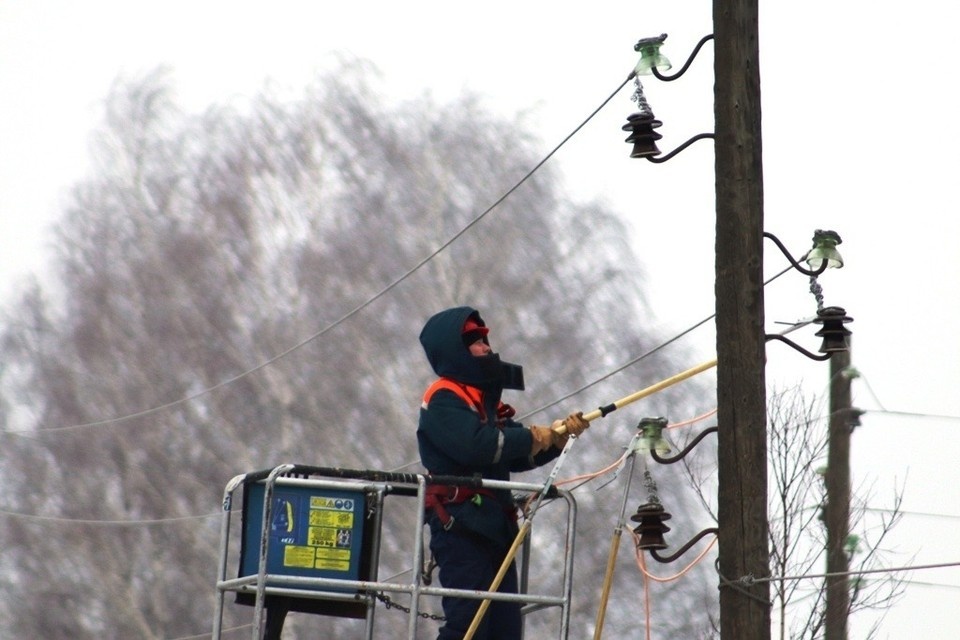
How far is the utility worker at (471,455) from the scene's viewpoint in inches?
Answer: 306

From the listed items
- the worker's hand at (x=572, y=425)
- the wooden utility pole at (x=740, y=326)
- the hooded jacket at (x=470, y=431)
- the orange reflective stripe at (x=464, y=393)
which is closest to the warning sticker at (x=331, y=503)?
the hooded jacket at (x=470, y=431)

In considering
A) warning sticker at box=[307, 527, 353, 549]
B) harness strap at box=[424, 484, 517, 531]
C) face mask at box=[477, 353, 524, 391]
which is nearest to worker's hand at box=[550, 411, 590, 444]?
face mask at box=[477, 353, 524, 391]

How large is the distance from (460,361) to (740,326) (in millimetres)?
1337

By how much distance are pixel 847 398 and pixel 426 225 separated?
1363 centimetres

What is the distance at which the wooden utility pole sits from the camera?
7.87 meters

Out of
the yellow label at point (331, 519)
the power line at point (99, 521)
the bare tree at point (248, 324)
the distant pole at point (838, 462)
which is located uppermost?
the bare tree at point (248, 324)

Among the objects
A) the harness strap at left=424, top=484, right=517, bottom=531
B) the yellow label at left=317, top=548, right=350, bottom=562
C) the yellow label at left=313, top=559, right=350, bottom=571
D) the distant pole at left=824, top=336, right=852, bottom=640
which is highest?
the distant pole at left=824, top=336, right=852, bottom=640

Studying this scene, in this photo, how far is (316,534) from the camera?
751 cm

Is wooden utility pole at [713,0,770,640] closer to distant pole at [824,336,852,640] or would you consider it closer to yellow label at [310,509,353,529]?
Result: yellow label at [310,509,353,529]

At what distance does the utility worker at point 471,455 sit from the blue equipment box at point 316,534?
0.43 metres

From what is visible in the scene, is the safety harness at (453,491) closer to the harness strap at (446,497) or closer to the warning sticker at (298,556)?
the harness strap at (446,497)

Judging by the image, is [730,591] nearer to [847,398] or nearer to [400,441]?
[847,398]

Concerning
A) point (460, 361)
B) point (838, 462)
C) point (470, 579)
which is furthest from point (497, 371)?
point (838, 462)

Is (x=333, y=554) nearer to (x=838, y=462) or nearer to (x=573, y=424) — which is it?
(x=573, y=424)
